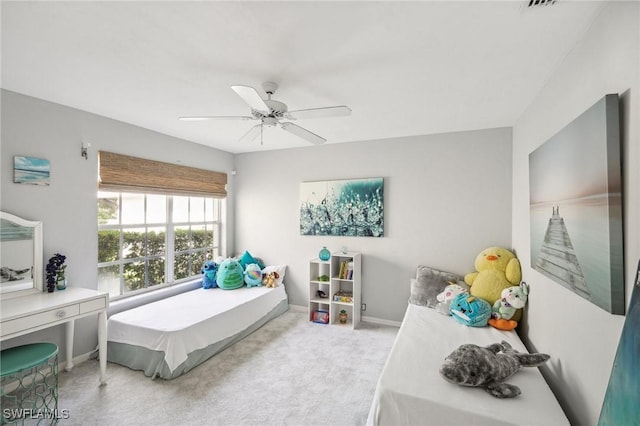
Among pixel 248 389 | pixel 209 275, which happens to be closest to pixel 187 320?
pixel 248 389

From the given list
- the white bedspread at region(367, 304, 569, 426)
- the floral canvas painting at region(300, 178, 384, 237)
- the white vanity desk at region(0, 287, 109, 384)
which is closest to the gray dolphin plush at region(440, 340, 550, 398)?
the white bedspread at region(367, 304, 569, 426)

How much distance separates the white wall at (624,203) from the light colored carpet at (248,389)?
1.33 metres

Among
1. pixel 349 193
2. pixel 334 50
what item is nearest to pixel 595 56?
pixel 334 50

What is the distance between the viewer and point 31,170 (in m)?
2.47

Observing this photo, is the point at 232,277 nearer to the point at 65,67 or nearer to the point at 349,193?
the point at 349,193

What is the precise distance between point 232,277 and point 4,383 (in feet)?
7.15

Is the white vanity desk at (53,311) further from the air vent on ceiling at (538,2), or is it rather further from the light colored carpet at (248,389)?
the air vent on ceiling at (538,2)

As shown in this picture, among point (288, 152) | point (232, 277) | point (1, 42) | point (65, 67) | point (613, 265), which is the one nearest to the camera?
point (613, 265)

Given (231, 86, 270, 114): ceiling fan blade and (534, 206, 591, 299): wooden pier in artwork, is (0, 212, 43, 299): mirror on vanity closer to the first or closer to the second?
(231, 86, 270, 114): ceiling fan blade

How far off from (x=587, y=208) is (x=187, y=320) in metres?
3.17

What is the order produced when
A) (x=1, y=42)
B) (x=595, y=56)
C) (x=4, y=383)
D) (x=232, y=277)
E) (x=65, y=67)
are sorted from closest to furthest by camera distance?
1. (x=595, y=56)
2. (x=1, y=42)
3. (x=65, y=67)
4. (x=4, y=383)
5. (x=232, y=277)

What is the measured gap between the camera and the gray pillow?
317 cm

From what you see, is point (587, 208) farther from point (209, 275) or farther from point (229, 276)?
point (209, 275)

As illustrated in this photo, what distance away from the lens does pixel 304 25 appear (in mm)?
1499
